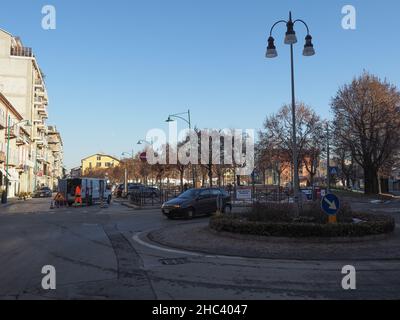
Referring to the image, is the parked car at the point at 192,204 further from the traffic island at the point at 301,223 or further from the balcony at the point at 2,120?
the balcony at the point at 2,120

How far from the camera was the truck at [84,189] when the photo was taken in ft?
122

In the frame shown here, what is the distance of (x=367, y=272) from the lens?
355 inches

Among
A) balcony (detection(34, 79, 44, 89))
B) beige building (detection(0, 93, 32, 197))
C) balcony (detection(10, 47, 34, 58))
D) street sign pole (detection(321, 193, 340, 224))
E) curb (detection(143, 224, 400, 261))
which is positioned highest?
balcony (detection(10, 47, 34, 58))

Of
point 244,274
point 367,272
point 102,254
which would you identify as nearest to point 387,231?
point 367,272

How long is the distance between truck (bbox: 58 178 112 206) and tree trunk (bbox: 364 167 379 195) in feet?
88.4

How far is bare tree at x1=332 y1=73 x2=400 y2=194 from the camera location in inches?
1679

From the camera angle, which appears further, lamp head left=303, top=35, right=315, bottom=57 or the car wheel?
the car wheel

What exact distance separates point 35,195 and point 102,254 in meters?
54.6

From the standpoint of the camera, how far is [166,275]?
870 cm

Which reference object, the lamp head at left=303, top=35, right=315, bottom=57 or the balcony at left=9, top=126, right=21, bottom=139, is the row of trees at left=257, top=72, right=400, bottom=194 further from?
the balcony at left=9, top=126, right=21, bottom=139

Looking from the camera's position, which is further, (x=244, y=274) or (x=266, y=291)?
(x=244, y=274)

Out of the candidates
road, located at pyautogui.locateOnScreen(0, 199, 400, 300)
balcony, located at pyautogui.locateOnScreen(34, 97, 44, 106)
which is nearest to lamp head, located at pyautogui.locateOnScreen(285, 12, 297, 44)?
road, located at pyautogui.locateOnScreen(0, 199, 400, 300)

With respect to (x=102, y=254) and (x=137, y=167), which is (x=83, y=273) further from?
(x=137, y=167)

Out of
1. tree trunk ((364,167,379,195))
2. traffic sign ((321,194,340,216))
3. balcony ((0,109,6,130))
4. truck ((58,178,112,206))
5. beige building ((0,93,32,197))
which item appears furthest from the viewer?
beige building ((0,93,32,197))
